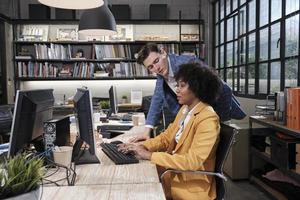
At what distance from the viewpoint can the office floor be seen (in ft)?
10.4

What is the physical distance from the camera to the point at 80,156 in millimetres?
1801

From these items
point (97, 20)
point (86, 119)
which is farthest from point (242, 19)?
point (86, 119)

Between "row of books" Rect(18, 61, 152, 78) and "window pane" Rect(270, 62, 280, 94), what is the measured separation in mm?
2687

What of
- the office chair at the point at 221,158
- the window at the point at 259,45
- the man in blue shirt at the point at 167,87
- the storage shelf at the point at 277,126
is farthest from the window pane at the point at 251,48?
the office chair at the point at 221,158

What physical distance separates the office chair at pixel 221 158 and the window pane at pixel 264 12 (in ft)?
9.17

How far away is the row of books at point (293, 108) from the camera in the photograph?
261 cm

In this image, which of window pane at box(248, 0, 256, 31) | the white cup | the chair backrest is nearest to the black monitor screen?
the white cup

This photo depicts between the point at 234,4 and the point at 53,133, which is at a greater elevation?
the point at 234,4

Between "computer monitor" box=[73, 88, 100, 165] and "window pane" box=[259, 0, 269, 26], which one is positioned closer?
"computer monitor" box=[73, 88, 100, 165]

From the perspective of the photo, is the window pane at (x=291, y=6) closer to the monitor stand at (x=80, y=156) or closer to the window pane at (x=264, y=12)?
the window pane at (x=264, y=12)

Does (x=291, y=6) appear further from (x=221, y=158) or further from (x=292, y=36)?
(x=221, y=158)

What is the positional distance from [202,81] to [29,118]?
0.95 meters

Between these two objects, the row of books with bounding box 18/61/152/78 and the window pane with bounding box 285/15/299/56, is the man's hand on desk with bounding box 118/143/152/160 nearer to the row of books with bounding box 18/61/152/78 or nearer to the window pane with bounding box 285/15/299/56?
the window pane with bounding box 285/15/299/56

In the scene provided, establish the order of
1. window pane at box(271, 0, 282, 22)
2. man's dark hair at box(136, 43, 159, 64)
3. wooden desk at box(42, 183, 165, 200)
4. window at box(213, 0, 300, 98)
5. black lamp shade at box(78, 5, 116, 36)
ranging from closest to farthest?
wooden desk at box(42, 183, 165, 200) → man's dark hair at box(136, 43, 159, 64) → window at box(213, 0, 300, 98) → black lamp shade at box(78, 5, 116, 36) → window pane at box(271, 0, 282, 22)
